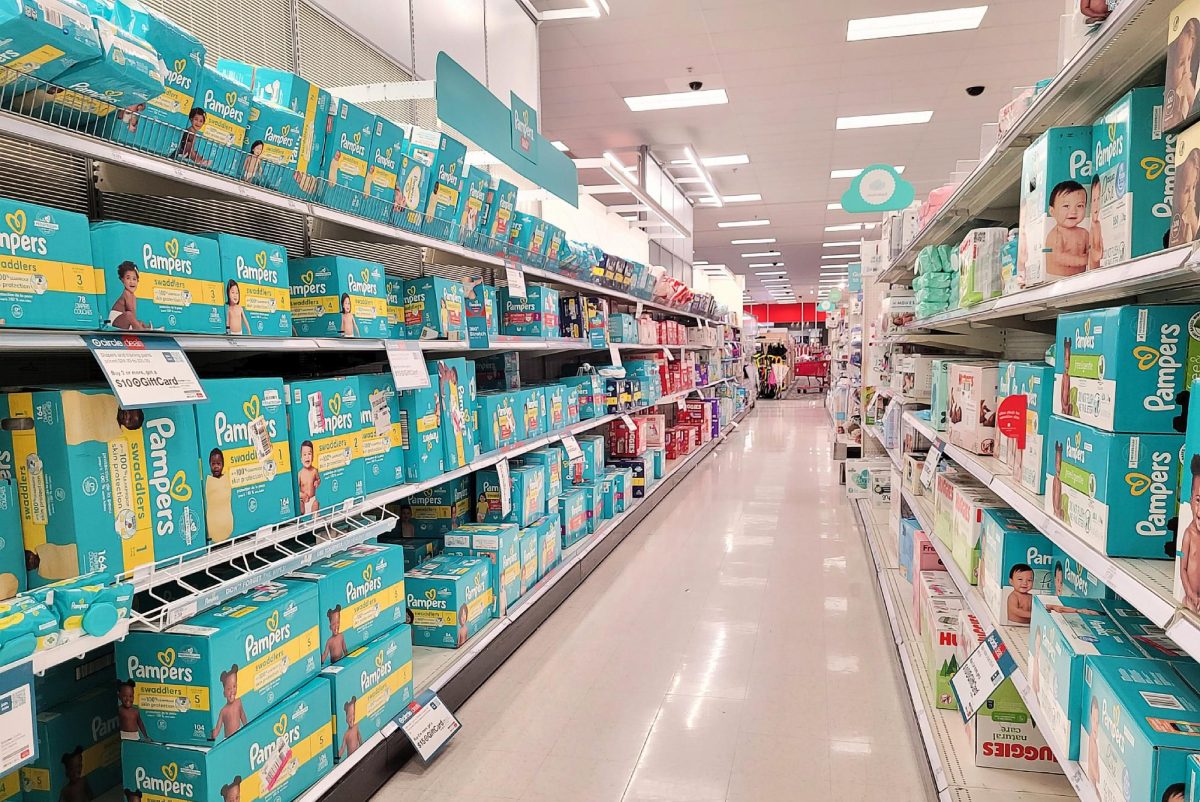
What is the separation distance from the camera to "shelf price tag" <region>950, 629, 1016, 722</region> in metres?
1.70

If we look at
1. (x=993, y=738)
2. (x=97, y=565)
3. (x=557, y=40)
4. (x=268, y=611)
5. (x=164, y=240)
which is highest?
(x=557, y=40)

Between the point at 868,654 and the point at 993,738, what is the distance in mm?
1158

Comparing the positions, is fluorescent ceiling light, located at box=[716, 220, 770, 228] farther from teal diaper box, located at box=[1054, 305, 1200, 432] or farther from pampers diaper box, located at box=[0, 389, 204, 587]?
pampers diaper box, located at box=[0, 389, 204, 587]

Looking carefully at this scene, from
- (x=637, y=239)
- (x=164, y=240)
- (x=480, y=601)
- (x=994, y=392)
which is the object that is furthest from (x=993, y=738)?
(x=637, y=239)

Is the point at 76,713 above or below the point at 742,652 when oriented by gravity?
above

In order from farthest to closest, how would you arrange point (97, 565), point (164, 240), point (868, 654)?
point (868, 654)
point (164, 240)
point (97, 565)

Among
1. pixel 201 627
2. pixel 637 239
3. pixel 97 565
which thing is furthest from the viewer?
pixel 637 239

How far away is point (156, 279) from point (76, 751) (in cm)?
119

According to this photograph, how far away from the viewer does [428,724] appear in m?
2.42

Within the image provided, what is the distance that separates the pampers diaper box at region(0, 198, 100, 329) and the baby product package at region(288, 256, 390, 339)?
2.62ft

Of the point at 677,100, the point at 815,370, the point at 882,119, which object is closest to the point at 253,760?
the point at 677,100

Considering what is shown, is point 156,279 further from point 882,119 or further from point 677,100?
point 882,119

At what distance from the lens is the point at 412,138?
8.84ft

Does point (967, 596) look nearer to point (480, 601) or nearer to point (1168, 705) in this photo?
point (1168, 705)
